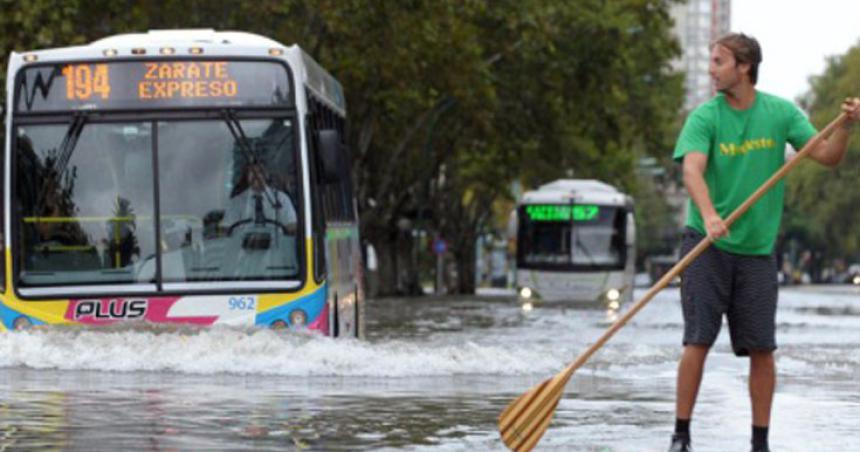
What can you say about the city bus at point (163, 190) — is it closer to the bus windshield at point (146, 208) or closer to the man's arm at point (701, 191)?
the bus windshield at point (146, 208)

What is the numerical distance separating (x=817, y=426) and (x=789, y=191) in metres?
90.9

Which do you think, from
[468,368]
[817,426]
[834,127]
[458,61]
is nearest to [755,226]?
[834,127]

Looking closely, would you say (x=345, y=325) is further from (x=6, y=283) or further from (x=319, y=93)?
(x=6, y=283)

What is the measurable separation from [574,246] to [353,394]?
3631 cm

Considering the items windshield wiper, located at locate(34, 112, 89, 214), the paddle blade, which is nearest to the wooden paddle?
the paddle blade

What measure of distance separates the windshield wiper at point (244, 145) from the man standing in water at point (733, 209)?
795 cm

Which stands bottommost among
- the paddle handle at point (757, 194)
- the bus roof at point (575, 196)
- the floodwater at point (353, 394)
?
the floodwater at point (353, 394)

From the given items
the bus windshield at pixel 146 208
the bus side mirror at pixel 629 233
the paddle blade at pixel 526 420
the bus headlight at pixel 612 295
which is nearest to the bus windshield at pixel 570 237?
the bus side mirror at pixel 629 233

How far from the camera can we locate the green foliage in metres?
91.4

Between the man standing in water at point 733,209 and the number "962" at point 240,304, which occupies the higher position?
the man standing in water at point 733,209

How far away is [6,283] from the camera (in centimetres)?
1738

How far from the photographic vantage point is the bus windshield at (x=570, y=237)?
49.7 metres

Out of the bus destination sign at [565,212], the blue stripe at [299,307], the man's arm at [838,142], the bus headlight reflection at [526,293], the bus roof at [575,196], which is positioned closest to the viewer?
the man's arm at [838,142]

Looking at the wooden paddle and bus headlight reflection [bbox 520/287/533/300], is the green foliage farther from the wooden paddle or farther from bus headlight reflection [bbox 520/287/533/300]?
the wooden paddle
